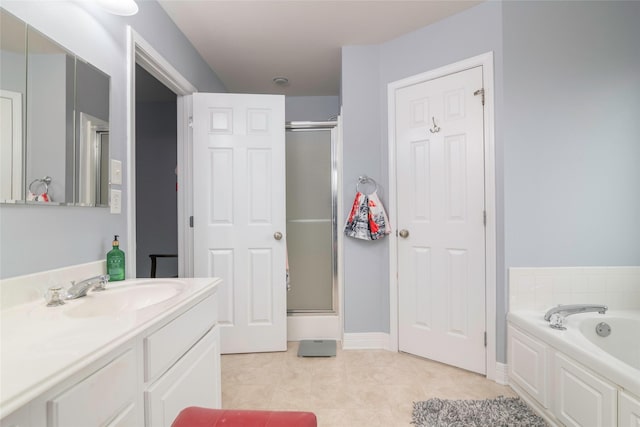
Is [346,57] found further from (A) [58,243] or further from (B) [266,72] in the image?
(A) [58,243]

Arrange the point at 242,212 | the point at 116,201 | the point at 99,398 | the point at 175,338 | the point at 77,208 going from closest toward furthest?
the point at 99,398 < the point at 175,338 < the point at 77,208 < the point at 116,201 < the point at 242,212

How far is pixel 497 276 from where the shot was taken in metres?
2.02

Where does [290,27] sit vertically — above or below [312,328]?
above

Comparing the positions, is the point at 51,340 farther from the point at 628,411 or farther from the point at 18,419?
the point at 628,411

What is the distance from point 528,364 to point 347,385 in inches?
41.4

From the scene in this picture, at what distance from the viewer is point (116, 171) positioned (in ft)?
5.08

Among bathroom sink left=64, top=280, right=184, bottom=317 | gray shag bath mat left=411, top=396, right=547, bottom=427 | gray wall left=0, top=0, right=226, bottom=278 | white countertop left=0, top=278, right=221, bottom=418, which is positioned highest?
gray wall left=0, top=0, right=226, bottom=278

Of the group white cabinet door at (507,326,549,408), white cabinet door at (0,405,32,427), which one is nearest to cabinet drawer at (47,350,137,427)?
white cabinet door at (0,405,32,427)

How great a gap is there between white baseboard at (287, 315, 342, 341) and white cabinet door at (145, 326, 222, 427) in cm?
134

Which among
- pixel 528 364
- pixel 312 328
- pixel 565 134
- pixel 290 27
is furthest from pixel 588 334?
pixel 290 27

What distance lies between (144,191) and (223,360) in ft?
8.04

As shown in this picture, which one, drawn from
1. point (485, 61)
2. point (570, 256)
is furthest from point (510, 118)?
point (570, 256)

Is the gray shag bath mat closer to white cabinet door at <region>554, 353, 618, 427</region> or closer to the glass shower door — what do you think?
white cabinet door at <region>554, 353, 618, 427</region>

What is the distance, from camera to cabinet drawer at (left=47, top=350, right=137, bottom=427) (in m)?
0.62
